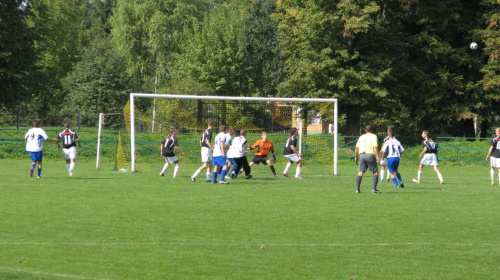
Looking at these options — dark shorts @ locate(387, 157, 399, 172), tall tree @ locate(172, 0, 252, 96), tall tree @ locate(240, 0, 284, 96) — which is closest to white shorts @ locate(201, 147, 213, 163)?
dark shorts @ locate(387, 157, 399, 172)

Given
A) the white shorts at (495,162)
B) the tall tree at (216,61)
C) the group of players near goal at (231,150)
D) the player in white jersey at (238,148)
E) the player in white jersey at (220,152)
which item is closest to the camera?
the group of players near goal at (231,150)

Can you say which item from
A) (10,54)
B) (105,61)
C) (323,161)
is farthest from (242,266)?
(105,61)

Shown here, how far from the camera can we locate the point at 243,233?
37.6 ft

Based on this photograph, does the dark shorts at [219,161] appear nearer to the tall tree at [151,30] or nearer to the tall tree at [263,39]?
the tall tree at [263,39]

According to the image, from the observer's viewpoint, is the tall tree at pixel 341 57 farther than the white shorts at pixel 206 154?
Yes

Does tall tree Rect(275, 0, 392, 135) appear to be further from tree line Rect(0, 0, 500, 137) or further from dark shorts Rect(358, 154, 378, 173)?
dark shorts Rect(358, 154, 378, 173)

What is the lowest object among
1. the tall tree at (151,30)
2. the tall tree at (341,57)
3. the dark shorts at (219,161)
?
the dark shorts at (219,161)

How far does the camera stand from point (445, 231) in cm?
1210

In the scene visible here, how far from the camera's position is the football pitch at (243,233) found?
8737mm

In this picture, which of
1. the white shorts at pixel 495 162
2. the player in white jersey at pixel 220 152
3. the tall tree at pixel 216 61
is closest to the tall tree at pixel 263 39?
the tall tree at pixel 216 61

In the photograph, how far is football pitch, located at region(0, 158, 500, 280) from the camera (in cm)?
874

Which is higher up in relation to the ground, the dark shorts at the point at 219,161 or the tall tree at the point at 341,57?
the tall tree at the point at 341,57

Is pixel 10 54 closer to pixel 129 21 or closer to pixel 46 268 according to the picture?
pixel 129 21

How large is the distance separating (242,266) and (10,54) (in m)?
35.0
